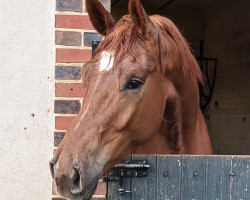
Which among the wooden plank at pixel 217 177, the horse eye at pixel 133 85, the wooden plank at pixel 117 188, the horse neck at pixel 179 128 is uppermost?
the horse eye at pixel 133 85

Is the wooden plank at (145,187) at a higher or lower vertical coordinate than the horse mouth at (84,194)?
lower

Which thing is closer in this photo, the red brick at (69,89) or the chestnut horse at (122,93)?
the chestnut horse at (122,93)

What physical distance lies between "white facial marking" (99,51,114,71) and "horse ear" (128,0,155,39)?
180mm

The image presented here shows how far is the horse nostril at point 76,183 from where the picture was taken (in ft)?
3.74

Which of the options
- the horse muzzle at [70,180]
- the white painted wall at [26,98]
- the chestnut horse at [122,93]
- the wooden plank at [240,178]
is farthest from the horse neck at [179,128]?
the horse muzzle at [70,180]

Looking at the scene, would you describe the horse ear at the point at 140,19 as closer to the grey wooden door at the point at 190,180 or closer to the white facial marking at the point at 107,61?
the white facial marking at the point at 107,61

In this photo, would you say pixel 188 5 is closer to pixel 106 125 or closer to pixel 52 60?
pixel 52 60

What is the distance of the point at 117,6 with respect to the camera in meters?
6.22

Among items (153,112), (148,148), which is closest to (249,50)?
(148,148)

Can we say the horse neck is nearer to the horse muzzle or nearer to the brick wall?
the brick wall

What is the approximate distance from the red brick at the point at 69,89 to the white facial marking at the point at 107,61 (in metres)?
0.47

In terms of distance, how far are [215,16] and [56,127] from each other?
5139 millimetres

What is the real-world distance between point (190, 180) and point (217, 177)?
0.38ft

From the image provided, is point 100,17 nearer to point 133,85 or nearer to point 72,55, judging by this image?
point 72,55
